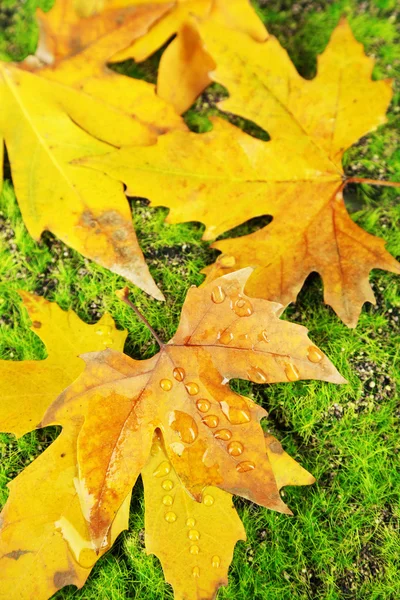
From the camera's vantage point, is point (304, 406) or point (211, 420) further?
point (304, 406)

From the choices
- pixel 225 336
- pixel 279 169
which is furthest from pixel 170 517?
pixel 279 169

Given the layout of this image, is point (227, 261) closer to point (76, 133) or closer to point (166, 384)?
point (166, 384)

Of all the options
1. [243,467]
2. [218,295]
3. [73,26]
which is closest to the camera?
[243,467]

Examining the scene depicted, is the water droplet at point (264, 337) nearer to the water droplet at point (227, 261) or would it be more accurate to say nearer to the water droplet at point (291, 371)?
the water droplet at point (291, 371)

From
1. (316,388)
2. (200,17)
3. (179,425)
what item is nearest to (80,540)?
(179,425)

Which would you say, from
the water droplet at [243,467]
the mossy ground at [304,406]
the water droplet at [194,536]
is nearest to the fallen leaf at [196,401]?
the water droplet at [243,467]

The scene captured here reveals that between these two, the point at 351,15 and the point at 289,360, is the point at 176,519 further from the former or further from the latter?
the point at 351,15
